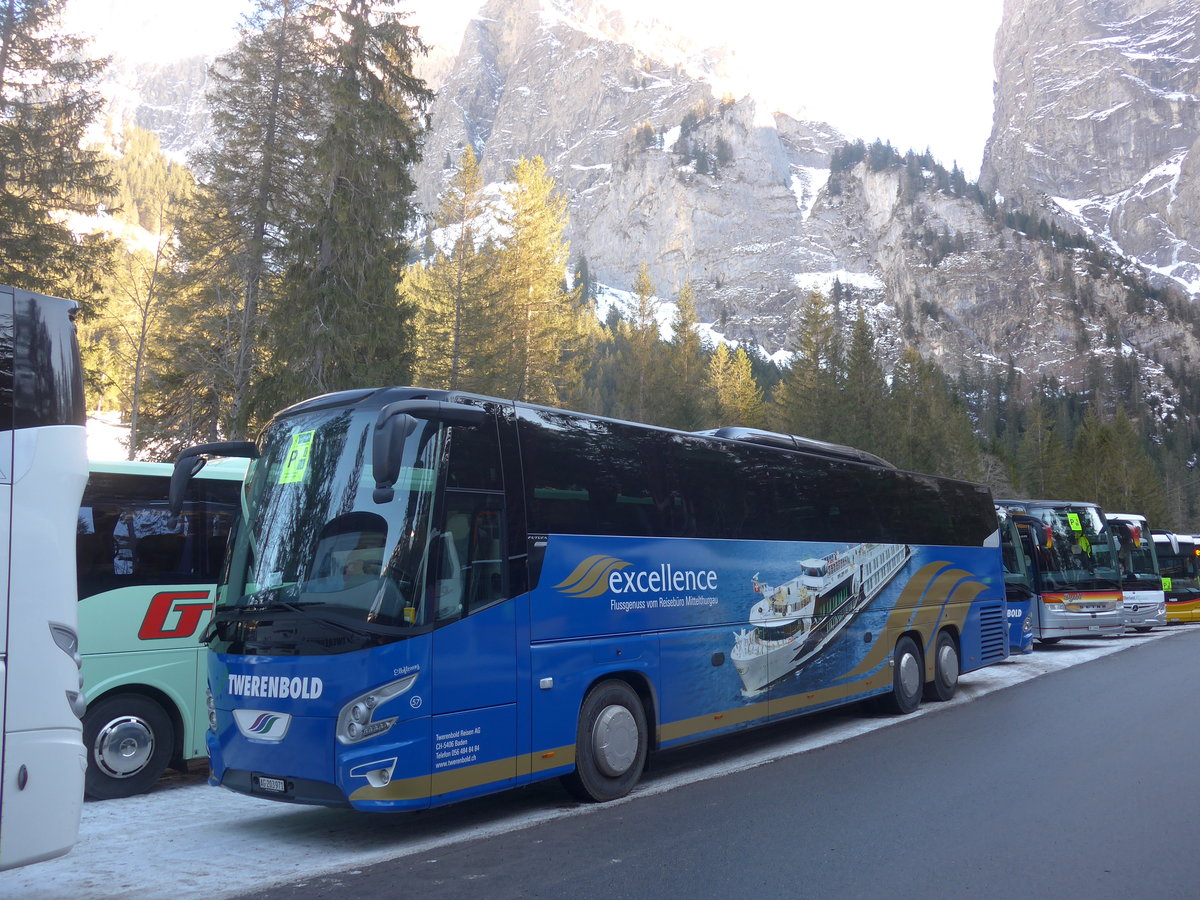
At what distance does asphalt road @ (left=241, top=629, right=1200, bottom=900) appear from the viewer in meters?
5.21

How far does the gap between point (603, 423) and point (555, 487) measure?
3.06 ft

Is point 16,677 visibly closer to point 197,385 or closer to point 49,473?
point 49,473

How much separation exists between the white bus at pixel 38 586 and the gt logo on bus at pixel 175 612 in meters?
3.81

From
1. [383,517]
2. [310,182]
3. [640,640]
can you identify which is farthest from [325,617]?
[310,182]

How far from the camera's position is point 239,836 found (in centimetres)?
672

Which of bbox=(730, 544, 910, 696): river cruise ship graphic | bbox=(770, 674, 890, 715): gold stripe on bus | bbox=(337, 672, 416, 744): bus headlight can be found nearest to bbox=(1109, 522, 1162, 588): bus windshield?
bbox=(730, 544, 910, 696): river cruise ship graphic

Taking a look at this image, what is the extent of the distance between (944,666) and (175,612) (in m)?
9.92

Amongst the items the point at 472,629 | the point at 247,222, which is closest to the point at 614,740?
the point at 472,629

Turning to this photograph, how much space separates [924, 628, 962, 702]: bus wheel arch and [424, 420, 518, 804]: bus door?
8.16 meters

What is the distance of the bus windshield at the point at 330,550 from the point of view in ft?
19.8

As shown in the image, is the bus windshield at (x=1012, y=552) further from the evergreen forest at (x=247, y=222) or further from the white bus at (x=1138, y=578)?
the evergreen forest at (x=247, y=222)

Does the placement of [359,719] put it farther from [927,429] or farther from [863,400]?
[927,429]

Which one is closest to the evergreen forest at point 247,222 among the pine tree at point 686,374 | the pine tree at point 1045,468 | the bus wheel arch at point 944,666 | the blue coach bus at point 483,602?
the bus wheel arch at point 944,666

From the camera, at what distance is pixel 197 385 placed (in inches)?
933
